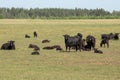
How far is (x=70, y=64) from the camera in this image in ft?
85.8

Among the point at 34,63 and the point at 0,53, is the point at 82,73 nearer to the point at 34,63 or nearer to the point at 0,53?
the point at 34,63

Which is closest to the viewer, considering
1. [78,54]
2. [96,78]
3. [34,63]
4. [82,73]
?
[96,78]

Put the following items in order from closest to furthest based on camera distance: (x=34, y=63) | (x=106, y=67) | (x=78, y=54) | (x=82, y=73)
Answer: (x=82, y=73)
(x=106, y=67)
(x=34, y=63)
(x=78, y=54)

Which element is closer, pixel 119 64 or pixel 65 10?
pixel 119 64

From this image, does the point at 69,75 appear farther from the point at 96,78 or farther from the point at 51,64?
the point at 51,64

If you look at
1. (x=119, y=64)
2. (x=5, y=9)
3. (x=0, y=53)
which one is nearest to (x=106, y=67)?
(x=119, y=64)

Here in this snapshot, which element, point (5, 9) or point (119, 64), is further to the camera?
point (5, 9)

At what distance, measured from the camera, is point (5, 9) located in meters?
186

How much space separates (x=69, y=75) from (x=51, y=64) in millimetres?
4777

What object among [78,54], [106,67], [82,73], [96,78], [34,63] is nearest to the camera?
[96,78]

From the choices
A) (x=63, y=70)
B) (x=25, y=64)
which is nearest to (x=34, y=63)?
(x=25, y=64)

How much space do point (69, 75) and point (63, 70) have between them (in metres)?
2.05

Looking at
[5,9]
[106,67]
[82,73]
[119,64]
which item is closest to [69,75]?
[82,73]

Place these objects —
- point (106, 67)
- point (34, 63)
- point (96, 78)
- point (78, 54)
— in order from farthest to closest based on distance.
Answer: point (78, 54)
point (34, 63)
point (106, 67)
point (96, 78)
